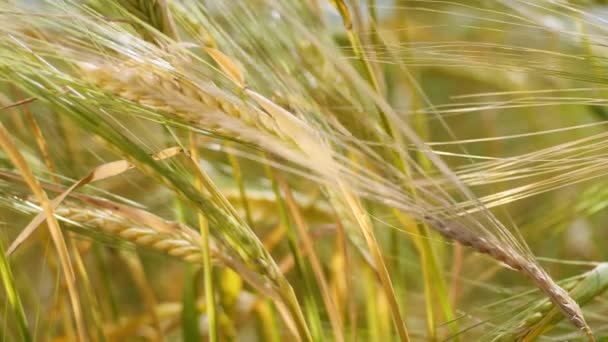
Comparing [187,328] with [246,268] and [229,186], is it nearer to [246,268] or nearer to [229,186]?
[246,268]

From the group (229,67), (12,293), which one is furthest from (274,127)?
(12,293)

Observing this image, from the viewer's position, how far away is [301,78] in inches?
22.1

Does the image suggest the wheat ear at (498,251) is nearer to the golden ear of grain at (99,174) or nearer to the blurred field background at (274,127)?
the blurred field background at (274,127)

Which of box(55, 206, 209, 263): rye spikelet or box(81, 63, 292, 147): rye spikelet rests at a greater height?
box(81, 63, 292, 147): rye spikelet

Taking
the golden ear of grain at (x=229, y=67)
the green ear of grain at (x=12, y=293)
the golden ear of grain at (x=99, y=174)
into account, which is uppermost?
the golden ear of grain at (x=229, y=67)

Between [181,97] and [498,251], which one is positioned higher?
[181,97]

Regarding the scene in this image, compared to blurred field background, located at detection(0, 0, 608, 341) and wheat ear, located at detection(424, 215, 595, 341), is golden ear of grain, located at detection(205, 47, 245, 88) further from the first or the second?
wheat ear, located at detection(424, 215, 595, 341)

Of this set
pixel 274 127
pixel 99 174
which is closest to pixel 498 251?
pixel 274 127

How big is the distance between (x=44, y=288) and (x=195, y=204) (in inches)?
40.1

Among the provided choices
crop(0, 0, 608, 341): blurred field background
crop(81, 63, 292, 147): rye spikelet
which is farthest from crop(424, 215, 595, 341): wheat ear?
crop(81, 63, 292, 147): rye spikelet

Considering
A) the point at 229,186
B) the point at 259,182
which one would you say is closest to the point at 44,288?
the point at 229,186

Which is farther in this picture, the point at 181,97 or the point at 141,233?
the point at 141,233

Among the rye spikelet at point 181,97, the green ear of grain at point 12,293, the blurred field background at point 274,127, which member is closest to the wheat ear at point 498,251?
the blurred field background at point 274,127

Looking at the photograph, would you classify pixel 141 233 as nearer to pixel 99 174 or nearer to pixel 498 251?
pixel 99 174
